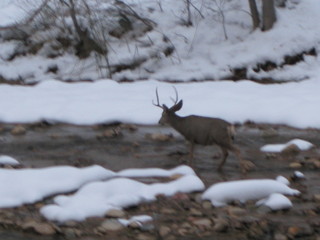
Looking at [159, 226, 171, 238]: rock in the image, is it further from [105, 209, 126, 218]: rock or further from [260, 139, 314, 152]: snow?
[260, 139, 314, 152]: snow

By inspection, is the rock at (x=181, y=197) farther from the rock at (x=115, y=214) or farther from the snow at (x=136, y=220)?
the rock at (x=115, y=214)

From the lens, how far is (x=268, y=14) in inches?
784

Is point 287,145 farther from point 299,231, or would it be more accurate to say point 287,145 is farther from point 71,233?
point 71,233

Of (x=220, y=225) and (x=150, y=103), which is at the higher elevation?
(x=220, y=225)

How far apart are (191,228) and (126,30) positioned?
13.5 meters

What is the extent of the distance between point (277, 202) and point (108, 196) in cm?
185

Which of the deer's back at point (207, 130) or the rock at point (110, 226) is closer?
the rock at point (110, 226)

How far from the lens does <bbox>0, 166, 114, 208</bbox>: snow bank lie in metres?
8.78

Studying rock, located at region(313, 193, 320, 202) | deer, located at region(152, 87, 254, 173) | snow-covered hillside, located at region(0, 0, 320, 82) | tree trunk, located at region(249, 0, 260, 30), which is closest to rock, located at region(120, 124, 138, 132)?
deer, located at region(152, 87, 254, 173)

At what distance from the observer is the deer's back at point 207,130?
33.5 ft

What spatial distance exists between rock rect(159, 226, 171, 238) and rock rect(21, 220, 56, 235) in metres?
1.05

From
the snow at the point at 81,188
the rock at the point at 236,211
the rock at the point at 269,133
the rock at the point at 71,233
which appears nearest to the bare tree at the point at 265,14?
the rock at the point at 269,133

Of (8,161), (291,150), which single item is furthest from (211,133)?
(8,161)

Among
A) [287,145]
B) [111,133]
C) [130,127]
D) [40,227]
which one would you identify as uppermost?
[40,227]
